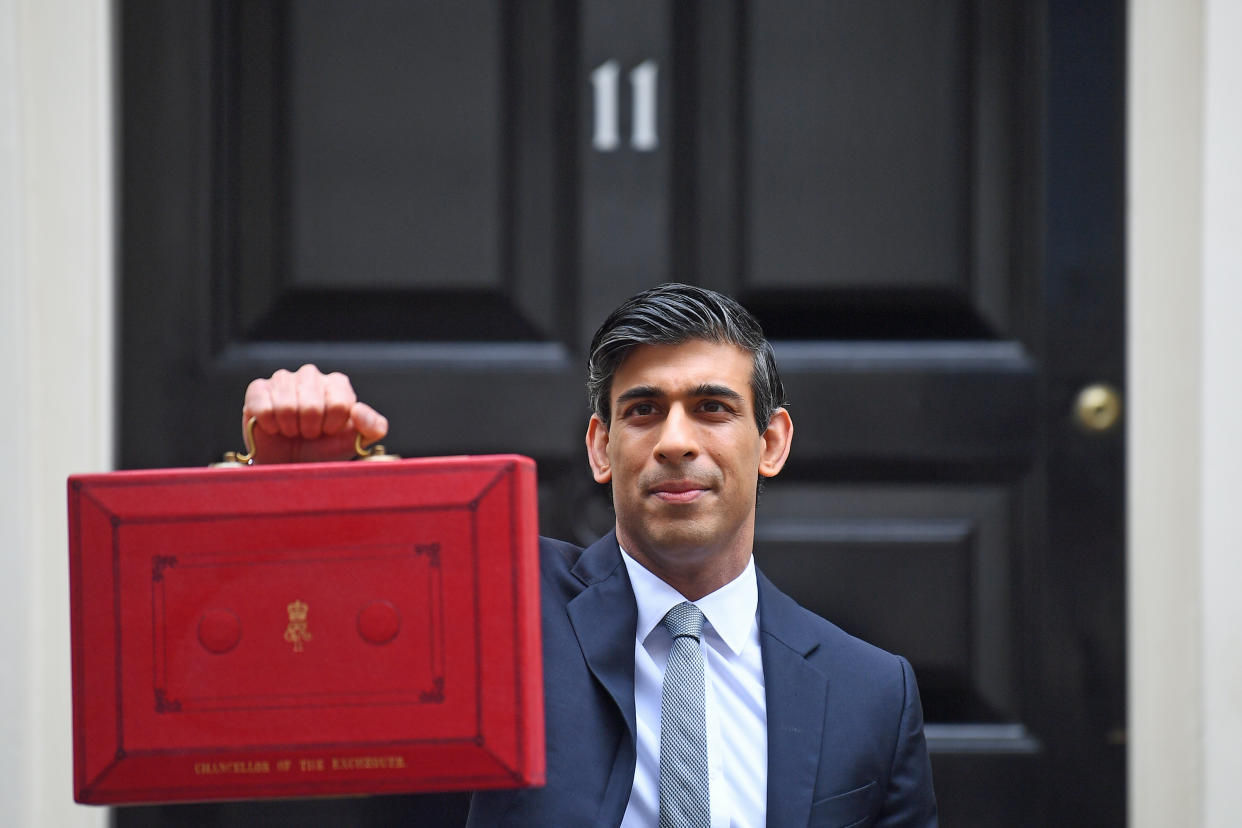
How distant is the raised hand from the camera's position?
3.89 ft

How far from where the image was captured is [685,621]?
1.29 metres

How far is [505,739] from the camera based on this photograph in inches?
43.2

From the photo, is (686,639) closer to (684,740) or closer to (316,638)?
(684,740)

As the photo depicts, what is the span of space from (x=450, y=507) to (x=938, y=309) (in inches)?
46.6

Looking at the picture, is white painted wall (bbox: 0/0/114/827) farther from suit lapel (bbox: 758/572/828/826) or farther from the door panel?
suit lapel (bbox: 758/572/828/826)

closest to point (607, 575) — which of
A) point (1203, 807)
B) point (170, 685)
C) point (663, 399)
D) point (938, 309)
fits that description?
point (663, 399)

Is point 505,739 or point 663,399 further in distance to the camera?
point 663,399

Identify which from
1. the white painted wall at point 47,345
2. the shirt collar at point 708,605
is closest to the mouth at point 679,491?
the shirt collar at point 708,605

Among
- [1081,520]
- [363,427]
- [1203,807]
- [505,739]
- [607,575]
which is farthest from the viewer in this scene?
[1081,520]

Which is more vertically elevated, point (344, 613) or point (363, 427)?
point (363, 427)

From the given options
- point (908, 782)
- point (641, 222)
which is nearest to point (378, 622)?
point (908, 782)

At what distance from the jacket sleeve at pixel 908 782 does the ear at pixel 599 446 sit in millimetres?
386

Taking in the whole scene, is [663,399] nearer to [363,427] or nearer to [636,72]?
[363,427]

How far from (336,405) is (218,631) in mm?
230
